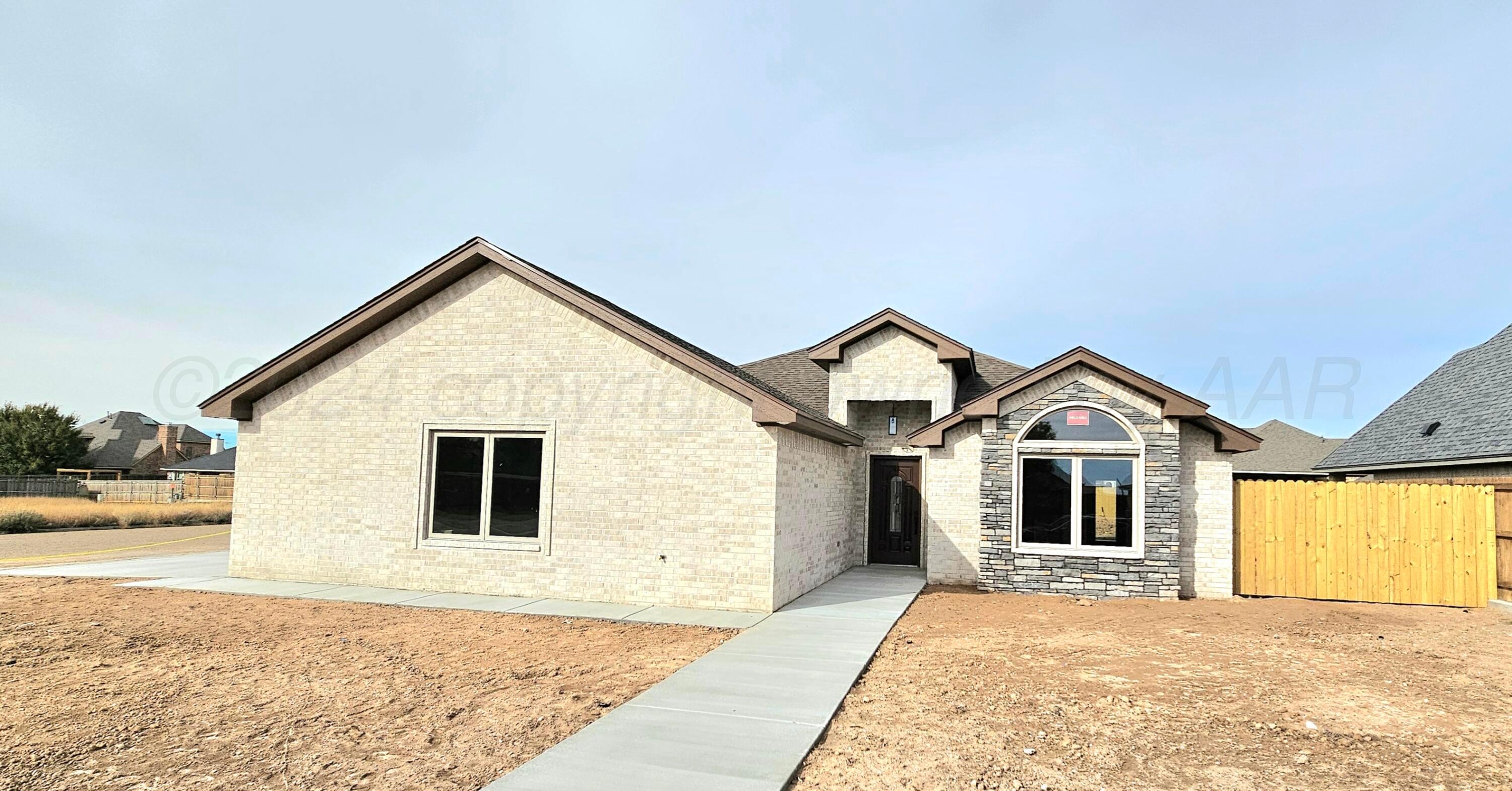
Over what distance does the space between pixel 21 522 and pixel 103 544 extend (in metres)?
6.92

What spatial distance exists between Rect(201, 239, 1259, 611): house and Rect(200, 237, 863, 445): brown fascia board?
4 centimetres

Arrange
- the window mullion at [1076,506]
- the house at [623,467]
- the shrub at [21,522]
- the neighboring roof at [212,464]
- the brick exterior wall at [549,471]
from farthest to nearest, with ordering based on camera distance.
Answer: the neighboring roof at [212,464], the shrub at [21,522], the window mullion at [1076,506], the house at [623,467], the brick exterior wall at [549,471]

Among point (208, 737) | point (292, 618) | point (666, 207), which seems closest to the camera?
point (208, 737)

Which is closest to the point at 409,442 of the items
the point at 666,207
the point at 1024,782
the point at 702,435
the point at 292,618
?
the point at 292,618

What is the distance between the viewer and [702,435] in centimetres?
1159

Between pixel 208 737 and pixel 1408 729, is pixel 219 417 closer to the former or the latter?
pixel 208 737

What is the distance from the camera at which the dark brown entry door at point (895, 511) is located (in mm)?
17859

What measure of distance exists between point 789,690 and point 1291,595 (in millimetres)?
10821

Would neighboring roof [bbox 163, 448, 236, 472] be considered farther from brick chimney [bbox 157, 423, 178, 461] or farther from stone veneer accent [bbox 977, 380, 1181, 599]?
stone veneer accent [bbox 977, 380, 1181, 599]

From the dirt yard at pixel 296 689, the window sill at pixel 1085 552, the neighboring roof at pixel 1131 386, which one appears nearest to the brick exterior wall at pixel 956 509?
the neighboring roof at pixel 1131 386

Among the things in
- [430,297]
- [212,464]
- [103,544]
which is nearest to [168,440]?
[212,464]

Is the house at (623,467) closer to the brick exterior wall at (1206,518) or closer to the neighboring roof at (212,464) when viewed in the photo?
→ the brick exterior wall at (1206,518)

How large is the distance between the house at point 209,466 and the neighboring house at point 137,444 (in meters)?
→ 9.07

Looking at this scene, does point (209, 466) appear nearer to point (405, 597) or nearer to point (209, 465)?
point (209, 465)
